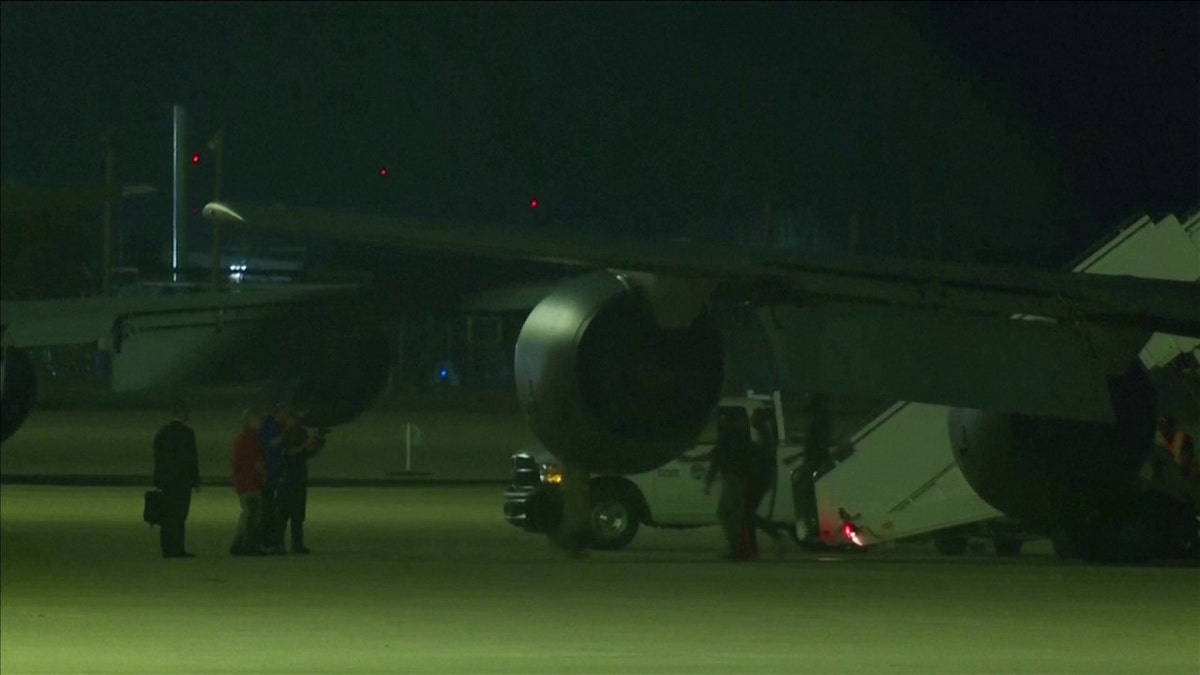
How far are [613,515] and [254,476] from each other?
12.2 ft

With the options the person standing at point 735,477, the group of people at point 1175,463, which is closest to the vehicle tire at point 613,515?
the person standing at point 735,477

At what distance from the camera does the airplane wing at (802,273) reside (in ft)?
33.6

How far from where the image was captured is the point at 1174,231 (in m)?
17.4

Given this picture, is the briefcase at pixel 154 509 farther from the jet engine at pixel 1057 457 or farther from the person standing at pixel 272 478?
the jet engine at pixel 1057 457

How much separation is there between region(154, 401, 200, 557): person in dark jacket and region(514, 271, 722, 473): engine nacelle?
365 inches

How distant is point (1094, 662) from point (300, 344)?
4.81m

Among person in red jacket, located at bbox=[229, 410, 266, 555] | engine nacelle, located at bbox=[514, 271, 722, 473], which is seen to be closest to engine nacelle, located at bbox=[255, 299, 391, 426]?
engine nacelle, located at bbox=[514, 271, 722, 473]

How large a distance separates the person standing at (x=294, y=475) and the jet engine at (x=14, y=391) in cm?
319

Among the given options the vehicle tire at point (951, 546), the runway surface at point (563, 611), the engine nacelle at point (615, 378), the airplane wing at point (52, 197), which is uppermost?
the airplane wing at point (52, 197)

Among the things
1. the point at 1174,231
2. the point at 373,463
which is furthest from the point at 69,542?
the point at 373,463

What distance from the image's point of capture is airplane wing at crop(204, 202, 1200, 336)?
33.6 ft

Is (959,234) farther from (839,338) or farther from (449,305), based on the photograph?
(449,305)

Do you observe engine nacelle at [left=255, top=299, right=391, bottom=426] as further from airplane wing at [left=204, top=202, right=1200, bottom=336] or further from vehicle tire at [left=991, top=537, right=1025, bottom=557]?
vehicle tire at [left=991, top=537, right=1025, bottom=557]

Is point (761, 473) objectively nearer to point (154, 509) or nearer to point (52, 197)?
point (154, 509)
